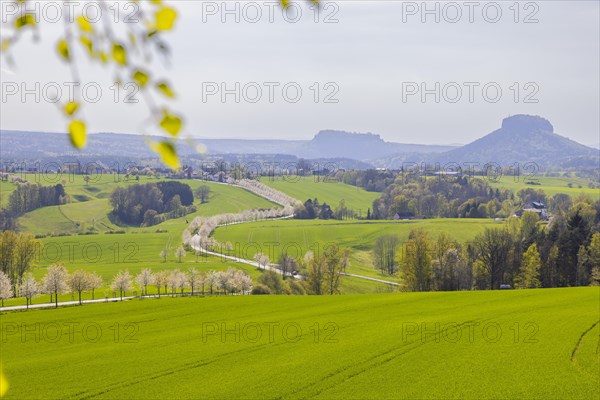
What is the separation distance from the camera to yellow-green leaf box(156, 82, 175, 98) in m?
2.71

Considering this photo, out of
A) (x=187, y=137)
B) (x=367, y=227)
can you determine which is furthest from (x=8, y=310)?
(x=367, y=227)

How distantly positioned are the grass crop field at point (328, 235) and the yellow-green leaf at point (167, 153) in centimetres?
11419

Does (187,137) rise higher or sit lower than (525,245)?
higher

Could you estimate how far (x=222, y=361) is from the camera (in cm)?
3744

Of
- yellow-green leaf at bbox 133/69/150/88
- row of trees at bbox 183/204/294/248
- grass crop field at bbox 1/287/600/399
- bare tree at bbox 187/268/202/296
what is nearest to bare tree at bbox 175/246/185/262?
row of trees at bbox 183/204/294/248

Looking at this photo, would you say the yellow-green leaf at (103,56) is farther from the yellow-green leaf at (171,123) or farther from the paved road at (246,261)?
the paved road at (246,261)

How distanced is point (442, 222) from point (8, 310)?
105m

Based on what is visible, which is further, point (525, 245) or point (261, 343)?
point (525, 245)

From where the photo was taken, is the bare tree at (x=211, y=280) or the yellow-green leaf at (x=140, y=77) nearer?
the yellow-green leaf at (x=140, y=77)

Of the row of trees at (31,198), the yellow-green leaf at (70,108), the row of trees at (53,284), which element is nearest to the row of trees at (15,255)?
the row of trees at (53,284)

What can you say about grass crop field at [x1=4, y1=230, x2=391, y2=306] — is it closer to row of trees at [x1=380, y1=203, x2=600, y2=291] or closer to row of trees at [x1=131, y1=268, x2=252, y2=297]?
row of trees at [x1=131, y1=268, x2=252, y2=297]

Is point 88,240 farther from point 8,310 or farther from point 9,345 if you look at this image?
point 9,345

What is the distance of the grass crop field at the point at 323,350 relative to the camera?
31.3 m

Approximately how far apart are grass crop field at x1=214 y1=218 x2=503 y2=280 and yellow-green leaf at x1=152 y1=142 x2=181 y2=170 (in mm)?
114188
